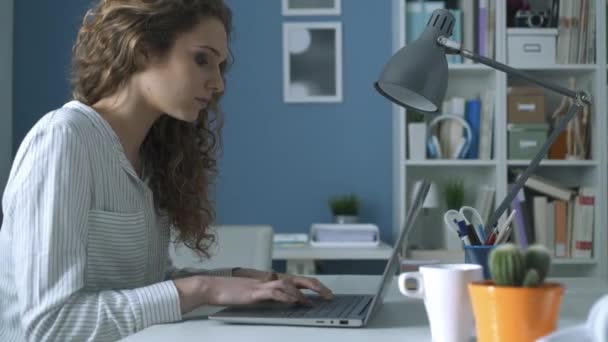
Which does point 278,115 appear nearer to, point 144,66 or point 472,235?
point 144,66

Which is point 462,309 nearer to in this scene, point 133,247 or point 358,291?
point 358,291

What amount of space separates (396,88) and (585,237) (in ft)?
6.29

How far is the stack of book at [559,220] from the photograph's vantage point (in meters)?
3.26

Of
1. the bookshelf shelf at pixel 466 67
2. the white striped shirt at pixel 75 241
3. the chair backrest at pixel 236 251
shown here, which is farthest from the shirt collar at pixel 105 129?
the bookshelf shelf at pixel 466 67

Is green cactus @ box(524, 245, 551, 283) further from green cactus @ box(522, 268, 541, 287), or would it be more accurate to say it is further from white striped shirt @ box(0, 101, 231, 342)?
white striped shirt @ box(0, 101, 231, 342)

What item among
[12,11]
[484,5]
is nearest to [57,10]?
[12,11]

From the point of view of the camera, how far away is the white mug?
94cm

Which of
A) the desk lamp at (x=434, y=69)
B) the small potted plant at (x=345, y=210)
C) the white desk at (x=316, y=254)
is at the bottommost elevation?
the white desk at (x=316, y=254)

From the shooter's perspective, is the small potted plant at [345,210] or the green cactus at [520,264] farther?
the small potted plant at [345,210]

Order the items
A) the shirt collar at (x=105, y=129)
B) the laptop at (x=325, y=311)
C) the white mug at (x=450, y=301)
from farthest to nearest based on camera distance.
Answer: the shirt collar at (x=105, y=129) → the laptop at (x=325, y=311) → the white mug at (x=450, y=301)

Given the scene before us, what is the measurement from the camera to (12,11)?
350 cm

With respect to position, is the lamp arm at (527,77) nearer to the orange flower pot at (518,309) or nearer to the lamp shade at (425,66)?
the lamp shade at (425,66)

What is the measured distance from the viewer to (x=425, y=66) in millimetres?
1374

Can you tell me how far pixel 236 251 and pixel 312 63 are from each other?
1645mm
